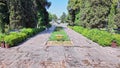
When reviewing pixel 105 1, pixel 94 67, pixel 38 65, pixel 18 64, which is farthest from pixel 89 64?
pixel 105 1

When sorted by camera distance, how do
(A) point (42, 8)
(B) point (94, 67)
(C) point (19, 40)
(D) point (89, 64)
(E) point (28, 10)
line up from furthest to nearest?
(A) point (42, 8)
(E) point (28, 10)
(C) point (19, 40)
(D) point (89, 64)
(B) point (94, 67)

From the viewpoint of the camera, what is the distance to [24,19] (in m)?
37.8

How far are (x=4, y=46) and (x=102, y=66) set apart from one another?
10292mm

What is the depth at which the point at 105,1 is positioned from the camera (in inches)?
1432

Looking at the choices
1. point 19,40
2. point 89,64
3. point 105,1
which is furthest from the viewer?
point 105,1

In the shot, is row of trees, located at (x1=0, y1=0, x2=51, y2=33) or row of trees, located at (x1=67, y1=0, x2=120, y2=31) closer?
row of trees, located at (x1=67, y1=0, x2=120, y2=31)

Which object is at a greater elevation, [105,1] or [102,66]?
[105,1]

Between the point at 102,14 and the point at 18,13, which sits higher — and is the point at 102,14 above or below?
below

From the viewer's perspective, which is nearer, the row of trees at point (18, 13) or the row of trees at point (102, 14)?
the row of trees at point (102, 14)

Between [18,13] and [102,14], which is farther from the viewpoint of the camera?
[18,13]

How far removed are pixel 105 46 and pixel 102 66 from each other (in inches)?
361

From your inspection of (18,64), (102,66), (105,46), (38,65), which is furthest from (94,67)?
(105,46)

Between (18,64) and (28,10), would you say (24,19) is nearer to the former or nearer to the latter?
(28,10)

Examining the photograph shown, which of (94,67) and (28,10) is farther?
(28,10)
